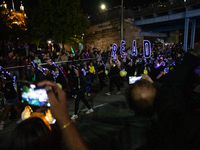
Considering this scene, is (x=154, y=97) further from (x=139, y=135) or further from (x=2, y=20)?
(x=2, y=20)

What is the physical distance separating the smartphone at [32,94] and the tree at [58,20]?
10967 millimetres

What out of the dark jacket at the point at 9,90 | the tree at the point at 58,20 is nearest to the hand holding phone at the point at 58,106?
the dark jacket at the point at 9,90

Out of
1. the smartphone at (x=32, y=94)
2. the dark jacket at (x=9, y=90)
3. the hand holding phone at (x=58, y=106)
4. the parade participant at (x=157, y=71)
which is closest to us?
the hand holding phone at (x=58, y=106)

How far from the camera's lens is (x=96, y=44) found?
81.4 feet

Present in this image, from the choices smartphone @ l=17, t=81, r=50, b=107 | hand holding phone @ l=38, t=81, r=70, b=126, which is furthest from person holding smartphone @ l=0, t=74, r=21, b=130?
hand holding phone @ l=38, t=81, r=70, b=126

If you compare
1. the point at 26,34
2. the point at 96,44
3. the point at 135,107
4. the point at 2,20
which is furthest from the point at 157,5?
the point at 135,107

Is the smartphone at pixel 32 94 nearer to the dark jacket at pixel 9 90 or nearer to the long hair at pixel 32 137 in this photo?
the dark jacket at pixel 9 90

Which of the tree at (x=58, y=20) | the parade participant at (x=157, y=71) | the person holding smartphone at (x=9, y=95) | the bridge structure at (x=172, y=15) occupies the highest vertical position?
the bridge structure at (x=172, y=15)

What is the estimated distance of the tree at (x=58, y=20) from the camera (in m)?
13.9

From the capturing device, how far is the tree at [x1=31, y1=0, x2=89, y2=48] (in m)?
13.9

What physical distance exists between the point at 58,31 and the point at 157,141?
14.5m

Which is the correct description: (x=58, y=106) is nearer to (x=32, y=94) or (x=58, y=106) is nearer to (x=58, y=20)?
(x=32, y=94)

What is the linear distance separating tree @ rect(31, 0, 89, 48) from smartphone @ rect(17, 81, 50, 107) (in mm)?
10967

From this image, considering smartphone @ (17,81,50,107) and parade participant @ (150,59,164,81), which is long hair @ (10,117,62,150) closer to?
smartphone @ (17,81,50,107)
